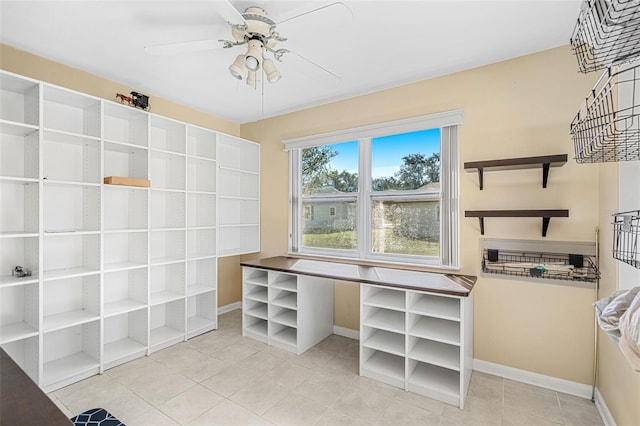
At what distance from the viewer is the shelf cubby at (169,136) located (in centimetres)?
318

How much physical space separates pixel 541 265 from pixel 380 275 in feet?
3.99

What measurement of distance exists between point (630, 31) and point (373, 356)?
8.59 ft

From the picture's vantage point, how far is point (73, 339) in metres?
2.68

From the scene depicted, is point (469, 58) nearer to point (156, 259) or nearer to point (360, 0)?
point (360, 0)

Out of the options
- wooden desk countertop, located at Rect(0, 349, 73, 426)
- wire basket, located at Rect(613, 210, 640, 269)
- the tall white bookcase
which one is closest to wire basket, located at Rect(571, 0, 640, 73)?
wire basket, located at Rect(613, 210, 640, 269)

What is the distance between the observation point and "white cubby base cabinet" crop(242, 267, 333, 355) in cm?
294

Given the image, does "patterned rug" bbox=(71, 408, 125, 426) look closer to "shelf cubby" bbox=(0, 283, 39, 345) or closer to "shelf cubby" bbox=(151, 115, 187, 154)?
"shelf cubby" bbox=(0, 283, 39, 345)

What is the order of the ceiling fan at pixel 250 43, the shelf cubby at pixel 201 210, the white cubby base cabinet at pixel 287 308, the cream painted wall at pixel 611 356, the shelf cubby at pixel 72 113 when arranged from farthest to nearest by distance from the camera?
1. the shelf cubby at pixel 201 210
2. the white cubby base cabinet at pixel 287 308
3. the shelf cubby at pixel 72 113
4. the ceiling fan at pixel 250 43
5. the cream painted wall at pixel 611 356

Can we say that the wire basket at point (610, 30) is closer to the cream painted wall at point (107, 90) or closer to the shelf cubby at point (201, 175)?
the shelf cubby at point (201, 175)

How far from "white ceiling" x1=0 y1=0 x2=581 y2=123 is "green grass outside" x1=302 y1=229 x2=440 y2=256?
5.08 ft

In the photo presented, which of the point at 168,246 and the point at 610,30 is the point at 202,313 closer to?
the point at 168,246

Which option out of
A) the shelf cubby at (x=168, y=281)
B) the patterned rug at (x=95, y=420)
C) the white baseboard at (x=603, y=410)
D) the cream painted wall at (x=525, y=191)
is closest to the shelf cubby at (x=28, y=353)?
the patterned rug at (x=95, y=420)

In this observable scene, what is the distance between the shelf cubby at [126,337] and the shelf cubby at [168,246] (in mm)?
583

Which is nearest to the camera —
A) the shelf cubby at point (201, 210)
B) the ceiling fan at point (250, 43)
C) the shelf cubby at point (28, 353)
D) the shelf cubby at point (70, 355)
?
the ceiling fan at point (250, 43)
